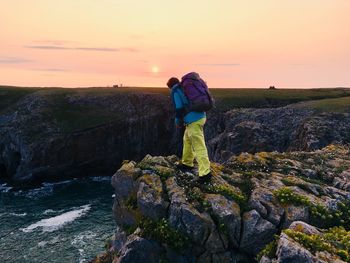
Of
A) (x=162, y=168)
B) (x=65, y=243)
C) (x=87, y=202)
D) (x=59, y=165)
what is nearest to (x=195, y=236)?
(x=162, y=168)

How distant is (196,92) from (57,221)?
41.5 meters

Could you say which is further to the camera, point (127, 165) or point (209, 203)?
point (127, 165)

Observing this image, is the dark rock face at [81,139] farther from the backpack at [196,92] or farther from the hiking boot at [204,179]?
the backpack at [196,92]

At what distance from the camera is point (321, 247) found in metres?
13.5

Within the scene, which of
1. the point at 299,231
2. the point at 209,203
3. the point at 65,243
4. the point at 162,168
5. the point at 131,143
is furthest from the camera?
the point at 131,143

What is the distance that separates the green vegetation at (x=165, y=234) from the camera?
60.5 ft

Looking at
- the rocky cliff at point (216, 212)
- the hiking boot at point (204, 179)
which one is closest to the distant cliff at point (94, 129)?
the rocky cliff at point (216, 212)

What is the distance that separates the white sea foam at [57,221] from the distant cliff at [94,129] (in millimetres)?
24615

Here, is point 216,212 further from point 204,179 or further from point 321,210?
point 321,210

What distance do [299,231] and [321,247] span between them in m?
1.07

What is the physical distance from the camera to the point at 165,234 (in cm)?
1872

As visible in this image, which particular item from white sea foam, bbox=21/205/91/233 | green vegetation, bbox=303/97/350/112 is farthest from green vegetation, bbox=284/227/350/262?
green vegetation, bbox=303/97/350/112

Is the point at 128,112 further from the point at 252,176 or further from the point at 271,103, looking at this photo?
the point at 252,176

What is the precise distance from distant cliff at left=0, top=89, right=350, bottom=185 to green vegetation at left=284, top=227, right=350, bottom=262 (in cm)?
5467
